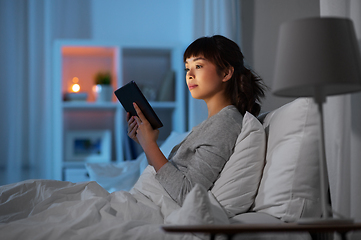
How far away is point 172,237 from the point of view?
3.02ft

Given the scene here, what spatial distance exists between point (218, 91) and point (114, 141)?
208 cm

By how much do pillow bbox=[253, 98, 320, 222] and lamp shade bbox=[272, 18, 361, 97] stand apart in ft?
1.09

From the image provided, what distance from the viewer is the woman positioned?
50.3 inches

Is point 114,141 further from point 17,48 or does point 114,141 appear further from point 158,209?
point 158,209

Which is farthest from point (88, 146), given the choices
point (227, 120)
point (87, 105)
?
point (227, 120)

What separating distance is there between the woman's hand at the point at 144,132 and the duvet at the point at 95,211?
0.11 m

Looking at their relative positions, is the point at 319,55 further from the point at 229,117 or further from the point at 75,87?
the point at 75,87

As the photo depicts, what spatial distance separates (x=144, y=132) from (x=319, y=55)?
82 centimetres

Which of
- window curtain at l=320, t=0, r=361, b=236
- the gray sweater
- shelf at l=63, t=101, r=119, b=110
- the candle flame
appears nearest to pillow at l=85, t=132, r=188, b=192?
the gray sweater

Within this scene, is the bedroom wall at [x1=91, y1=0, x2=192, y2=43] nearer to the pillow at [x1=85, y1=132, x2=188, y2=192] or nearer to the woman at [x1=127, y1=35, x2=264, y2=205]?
the pillow at [x1=85, y1=132, x2=188, y2=192]

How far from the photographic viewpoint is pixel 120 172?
2.28 metres

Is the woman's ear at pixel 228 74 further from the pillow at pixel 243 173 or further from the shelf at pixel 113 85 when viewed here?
the shelf at pixel 113 85

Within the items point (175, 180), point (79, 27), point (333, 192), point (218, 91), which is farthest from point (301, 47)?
point (79, 27)

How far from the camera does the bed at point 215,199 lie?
3.05 feet
